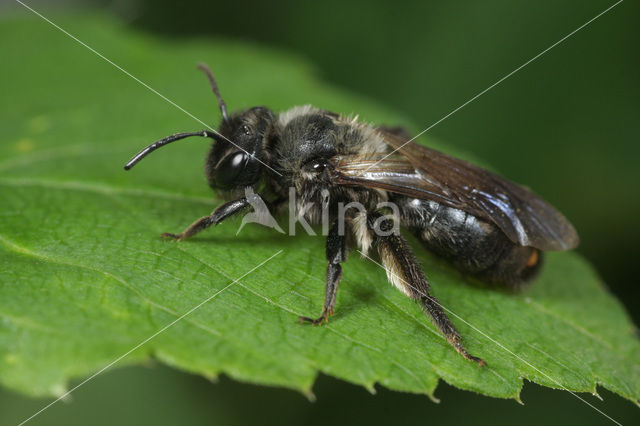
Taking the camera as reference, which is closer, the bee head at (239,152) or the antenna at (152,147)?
the antenna at (152,147)

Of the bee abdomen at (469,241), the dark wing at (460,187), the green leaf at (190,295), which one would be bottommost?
the green leaf at (190,295)

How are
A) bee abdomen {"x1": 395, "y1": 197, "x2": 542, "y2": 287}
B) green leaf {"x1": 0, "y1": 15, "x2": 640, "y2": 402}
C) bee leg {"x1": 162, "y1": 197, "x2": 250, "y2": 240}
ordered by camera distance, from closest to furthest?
green leaf {"x1": 0, "y1": 15, "x2": 640, "y2": 402}, bee leg {"x1": 162, "y1": 197, "x2": 250, "y2": 240}, bee abdomen {"x1": 395, "y1": 197, "x2": 542, "y2": 287}

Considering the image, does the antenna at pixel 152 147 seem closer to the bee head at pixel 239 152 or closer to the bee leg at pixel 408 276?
the bee head at pixel 239 152

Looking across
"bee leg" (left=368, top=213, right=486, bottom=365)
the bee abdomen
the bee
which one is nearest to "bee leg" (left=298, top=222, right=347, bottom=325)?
the bee

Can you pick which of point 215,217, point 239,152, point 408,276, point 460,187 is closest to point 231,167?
point 239,152

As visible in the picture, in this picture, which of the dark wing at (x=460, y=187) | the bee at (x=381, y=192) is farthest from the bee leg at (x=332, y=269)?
the dark wing at (x=460, y=187)

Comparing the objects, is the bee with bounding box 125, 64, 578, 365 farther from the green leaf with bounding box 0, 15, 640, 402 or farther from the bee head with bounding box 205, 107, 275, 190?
the green leaf with bounding box 0, 15, 640, 402

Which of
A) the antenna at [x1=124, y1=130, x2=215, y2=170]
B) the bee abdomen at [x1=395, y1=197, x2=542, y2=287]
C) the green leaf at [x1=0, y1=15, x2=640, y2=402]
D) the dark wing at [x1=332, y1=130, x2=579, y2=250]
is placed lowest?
the green leaf at [x1=0, y1=15, x2=640, y2=402]

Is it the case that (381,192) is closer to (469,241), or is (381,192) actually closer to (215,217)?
(469,241)

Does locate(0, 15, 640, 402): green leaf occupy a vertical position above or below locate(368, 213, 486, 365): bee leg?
below
